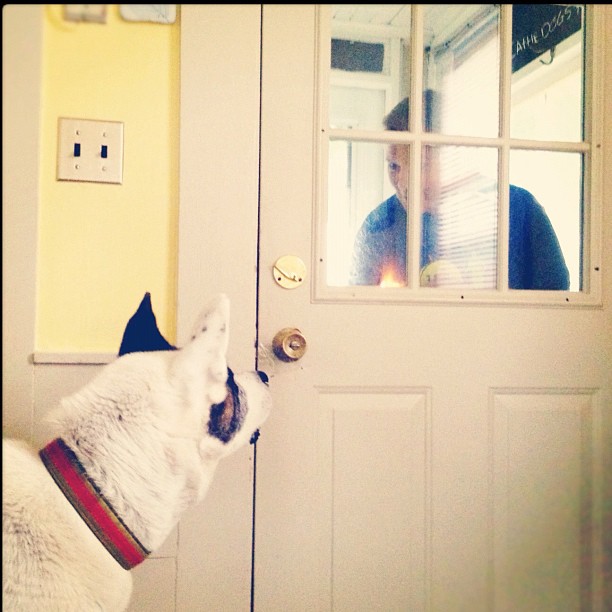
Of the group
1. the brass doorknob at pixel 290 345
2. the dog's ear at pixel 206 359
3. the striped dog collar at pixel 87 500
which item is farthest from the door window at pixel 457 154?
the striped dog collar at pixel 87 500

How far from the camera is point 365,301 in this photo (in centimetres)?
125

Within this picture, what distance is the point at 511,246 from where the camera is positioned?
4.34 ft

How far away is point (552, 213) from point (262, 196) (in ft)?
2.38

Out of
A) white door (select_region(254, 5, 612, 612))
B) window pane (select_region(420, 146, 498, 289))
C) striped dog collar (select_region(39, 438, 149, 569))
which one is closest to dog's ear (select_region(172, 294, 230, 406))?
white door (select_region(254, 5, 612, 612))

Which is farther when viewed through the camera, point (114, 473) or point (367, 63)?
point (367, 63)

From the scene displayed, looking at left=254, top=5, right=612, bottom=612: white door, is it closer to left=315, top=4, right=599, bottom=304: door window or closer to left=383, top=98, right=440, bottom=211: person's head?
left=315, top=4, right=599, bottom=304: door window

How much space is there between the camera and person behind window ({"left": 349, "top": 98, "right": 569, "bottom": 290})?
4.16 feet

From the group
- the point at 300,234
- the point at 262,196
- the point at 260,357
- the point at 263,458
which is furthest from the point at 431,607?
the point at 262,196

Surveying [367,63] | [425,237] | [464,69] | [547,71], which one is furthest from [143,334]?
[547,71]

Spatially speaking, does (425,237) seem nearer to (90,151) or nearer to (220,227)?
(220,227)

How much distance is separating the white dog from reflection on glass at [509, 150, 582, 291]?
768 millimetres

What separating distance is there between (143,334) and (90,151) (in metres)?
0.40

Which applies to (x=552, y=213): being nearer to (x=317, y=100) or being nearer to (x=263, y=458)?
(x=317, y=100)

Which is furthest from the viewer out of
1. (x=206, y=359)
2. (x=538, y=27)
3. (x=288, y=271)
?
(x=538, y=27)
